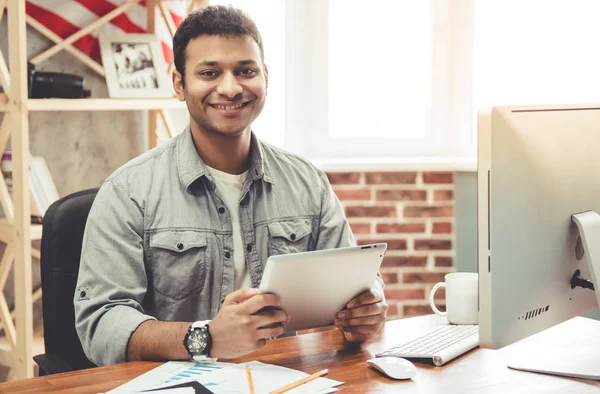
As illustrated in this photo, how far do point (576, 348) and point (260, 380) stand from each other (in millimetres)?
674

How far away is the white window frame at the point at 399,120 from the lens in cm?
321

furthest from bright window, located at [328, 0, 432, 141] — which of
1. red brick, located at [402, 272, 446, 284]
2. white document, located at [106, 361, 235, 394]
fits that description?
white document, located at [106, 361, 235, 394]

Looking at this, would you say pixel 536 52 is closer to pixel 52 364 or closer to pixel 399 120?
pixel 399 120

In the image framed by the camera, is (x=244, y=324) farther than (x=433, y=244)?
No

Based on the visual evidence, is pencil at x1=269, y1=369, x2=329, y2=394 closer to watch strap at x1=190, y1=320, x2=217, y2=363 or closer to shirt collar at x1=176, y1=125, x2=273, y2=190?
watch strap at x1=190, y1=320, x2=217, y2=363

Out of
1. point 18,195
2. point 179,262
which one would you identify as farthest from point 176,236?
point 18,195

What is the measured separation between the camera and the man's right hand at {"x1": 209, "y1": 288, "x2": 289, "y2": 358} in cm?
149

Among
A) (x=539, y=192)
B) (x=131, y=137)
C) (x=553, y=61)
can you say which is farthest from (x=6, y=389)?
(x=553, y=61)

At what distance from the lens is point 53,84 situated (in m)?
2.70

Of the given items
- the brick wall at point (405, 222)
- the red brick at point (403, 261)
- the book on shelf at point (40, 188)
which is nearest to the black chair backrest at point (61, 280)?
the book on shelf at point (40, 188)

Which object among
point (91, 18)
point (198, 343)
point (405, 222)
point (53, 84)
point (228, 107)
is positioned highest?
point (91, 18)

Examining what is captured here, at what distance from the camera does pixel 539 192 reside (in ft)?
4.70

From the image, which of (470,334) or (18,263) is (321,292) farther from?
(18,263)

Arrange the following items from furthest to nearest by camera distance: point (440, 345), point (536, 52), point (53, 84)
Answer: point (536, 52)
point (53, 84)
point (440, 345)
